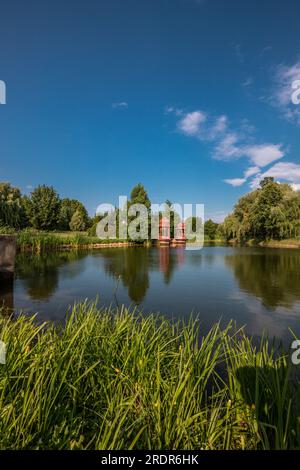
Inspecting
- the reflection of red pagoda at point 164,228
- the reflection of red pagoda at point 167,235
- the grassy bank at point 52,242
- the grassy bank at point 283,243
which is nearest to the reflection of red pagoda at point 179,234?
the reflection of red pagoda at point 167,235

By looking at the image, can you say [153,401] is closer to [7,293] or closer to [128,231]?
[7,293]

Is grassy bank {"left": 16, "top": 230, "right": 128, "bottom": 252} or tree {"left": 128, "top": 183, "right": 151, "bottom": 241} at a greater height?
tree {"left": 128, "top": 183, "right": 151, "bottom": 241}

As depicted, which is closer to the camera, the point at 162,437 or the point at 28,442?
the point at 28,442

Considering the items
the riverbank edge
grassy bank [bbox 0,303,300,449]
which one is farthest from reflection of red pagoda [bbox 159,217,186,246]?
grassy bank [bbox 0,303,300,449]

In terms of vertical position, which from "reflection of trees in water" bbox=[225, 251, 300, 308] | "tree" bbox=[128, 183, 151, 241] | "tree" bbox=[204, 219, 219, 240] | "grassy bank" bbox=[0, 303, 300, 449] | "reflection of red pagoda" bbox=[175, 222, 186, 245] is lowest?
"reflection of trees in water" bbox=[225, 251, 300, 308]

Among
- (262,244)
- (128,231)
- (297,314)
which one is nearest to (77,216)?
(128,231)

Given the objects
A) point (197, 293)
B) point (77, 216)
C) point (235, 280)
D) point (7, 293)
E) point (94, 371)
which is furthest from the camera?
point (77, 216)

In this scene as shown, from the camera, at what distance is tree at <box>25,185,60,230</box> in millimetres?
35781

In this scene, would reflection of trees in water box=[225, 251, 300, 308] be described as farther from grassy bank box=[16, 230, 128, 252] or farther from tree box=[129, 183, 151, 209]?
tree box=[129, 183, 151, 209]

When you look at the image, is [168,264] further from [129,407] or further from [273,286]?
[129,407]

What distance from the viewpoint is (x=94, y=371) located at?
2.23m

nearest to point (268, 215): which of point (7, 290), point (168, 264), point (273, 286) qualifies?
point (168, 264)

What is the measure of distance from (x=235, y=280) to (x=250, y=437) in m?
9.25

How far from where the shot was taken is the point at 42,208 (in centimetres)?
3594
